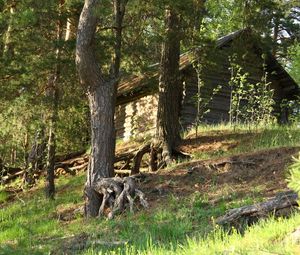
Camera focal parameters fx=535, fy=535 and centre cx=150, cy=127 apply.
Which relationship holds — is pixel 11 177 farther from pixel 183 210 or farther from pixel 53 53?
pixel 183 210

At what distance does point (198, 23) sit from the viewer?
1556 centimetres

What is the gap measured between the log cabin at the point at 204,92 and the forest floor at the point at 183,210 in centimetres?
486

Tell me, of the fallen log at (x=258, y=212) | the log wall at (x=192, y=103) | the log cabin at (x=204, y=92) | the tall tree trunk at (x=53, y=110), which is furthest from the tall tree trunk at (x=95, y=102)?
the log wall at (x=192, y=103)

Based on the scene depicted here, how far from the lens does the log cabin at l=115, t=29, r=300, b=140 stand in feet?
68.4

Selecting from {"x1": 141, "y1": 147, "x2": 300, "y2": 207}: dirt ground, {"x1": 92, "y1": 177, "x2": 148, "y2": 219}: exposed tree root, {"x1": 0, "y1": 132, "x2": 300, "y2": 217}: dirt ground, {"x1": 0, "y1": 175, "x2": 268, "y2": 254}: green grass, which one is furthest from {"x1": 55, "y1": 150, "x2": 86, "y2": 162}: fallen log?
{"x1": 92, "y1": 177, "x2": 148, "y2": 219}: exposed tree root

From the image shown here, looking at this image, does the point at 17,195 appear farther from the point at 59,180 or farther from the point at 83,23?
the point at 83,23

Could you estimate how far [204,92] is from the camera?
22.3 metres

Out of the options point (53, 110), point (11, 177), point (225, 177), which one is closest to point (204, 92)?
point (11, 177)

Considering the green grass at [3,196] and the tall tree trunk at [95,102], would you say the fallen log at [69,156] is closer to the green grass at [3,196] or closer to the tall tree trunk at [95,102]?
the green grass at [3,196]

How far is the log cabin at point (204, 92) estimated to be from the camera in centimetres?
2084

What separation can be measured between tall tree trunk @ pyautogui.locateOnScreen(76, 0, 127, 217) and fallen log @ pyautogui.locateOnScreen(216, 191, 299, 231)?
4750mm

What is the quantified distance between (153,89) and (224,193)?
272 inches

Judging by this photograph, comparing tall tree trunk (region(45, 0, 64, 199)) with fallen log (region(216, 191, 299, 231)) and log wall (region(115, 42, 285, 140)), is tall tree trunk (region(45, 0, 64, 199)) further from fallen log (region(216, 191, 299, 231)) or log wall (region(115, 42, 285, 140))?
fallen log (region(216, 191, 299, 231))

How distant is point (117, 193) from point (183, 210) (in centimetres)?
234
